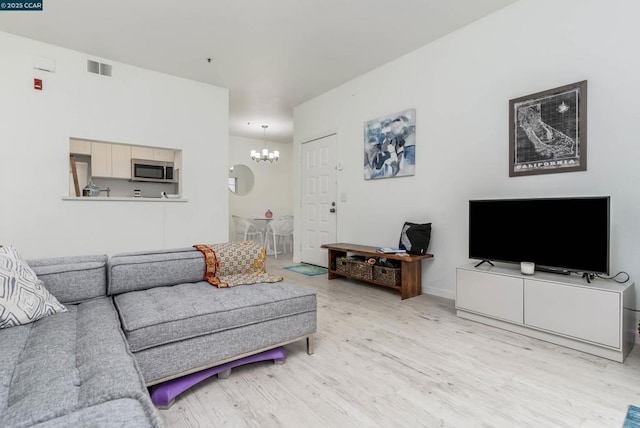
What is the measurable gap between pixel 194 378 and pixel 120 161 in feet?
15.2

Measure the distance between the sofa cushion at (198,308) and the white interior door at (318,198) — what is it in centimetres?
283

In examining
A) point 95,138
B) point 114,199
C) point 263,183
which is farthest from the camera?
point 263,183

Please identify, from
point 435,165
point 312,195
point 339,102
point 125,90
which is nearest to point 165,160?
point 125,90

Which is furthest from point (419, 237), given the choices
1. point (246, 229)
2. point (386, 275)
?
point (246, 229)

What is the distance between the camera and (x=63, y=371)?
1.02m

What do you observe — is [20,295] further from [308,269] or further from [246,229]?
[246,229]

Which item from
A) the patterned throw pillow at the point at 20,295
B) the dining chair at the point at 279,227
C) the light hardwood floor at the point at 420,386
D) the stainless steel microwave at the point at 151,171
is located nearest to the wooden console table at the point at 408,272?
the light hardwood floor at the point at 420,386

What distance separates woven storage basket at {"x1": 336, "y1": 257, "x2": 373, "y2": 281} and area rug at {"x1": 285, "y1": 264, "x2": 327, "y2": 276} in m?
0.57

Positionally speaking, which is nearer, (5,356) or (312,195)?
(5,356)

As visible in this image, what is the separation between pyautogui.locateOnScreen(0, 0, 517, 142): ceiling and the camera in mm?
2947

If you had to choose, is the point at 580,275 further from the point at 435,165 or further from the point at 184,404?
the point at 184,404

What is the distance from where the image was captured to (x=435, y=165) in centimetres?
353

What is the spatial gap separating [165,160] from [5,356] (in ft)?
16.1

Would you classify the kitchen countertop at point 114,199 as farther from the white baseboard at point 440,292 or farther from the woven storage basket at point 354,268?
the white baseboard at point 440,292
